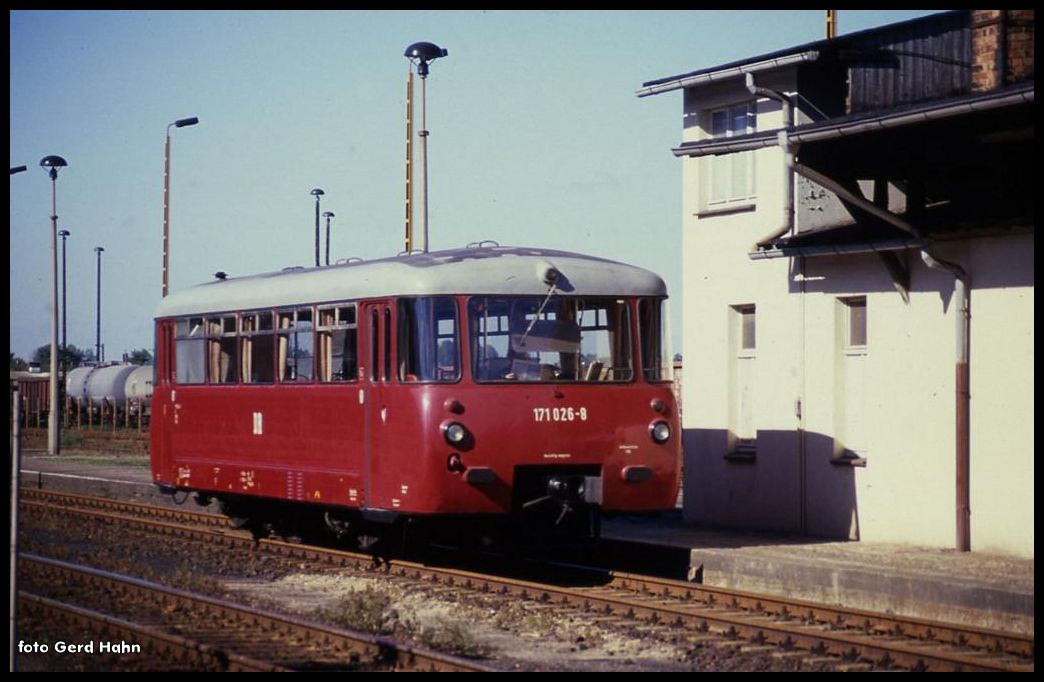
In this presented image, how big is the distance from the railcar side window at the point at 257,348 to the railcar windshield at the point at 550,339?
3535 millimetres

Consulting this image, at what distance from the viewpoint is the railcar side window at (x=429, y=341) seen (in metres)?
13.9

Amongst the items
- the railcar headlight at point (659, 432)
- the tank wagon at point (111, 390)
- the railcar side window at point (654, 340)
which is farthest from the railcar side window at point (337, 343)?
the tank wagon at point (111, 390)

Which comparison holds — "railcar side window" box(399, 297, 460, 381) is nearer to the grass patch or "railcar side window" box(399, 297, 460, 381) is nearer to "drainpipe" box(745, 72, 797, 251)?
the grass patch

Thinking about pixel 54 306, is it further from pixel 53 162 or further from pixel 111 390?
pixel 111 390

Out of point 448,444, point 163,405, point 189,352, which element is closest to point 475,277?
point 448,444

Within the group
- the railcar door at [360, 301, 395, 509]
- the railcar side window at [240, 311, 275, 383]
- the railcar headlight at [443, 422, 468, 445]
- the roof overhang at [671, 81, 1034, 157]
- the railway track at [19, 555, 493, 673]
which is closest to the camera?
the railway track at [19, 555, 493, 673]

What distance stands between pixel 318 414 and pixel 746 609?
513 centimetres

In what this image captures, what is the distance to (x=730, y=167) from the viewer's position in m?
18.5

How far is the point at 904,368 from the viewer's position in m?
15.9

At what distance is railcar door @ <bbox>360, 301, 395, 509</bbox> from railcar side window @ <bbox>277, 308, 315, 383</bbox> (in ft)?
4.53

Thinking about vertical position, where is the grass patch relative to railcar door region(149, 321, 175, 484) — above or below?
below

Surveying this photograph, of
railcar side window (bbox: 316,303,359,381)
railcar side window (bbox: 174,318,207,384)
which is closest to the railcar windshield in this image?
railcar side window (bbox: 316,303,359,381)

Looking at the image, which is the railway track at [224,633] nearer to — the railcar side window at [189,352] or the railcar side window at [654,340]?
the railcar side window at [189,352]

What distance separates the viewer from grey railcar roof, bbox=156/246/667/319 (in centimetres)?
1409
